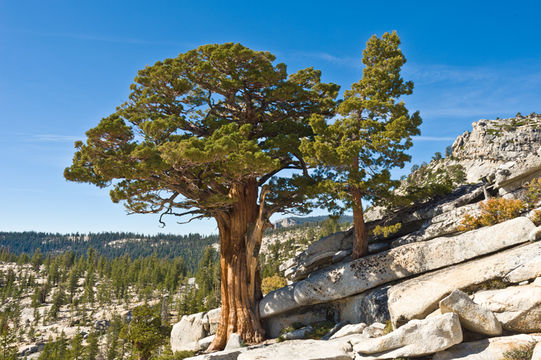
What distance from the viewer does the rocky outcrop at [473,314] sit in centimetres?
979

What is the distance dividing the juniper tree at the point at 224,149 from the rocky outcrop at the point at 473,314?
869cm

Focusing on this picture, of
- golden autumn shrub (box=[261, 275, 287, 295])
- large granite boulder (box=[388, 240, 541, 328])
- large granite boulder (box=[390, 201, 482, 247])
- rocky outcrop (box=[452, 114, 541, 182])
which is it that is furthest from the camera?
rocky outcrop (box=[452, 114, 541, 182])

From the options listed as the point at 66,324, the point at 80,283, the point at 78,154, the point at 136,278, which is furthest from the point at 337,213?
the point at 80,283

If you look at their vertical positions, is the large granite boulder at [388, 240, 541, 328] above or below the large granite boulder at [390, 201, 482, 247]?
below

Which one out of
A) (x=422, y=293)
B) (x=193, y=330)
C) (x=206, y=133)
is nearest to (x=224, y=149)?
(x=206, y=133)

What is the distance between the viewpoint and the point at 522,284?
1078 centimetres

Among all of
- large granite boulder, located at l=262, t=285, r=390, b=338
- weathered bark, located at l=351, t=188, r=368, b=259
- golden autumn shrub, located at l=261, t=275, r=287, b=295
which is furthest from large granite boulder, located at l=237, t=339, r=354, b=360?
golden autumn shrub, located at l=261, t=275, r=287, b=295

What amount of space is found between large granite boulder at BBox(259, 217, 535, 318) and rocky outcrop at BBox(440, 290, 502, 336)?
4.70 m

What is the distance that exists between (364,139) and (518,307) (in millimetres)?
9679

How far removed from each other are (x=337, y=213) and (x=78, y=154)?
13.9 meters

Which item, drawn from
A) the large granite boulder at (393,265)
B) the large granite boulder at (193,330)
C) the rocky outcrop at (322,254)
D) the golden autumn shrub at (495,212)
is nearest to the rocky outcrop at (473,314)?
the large granite boulder at (393,265)

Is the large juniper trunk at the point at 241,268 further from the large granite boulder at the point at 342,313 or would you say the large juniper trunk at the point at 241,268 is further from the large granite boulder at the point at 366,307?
the large granite boulder at the point at 366,307

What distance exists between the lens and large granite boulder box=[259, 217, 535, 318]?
538 inches

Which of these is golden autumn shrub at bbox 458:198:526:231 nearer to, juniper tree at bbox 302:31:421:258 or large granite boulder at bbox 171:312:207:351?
juniper tree at bbox 302:31:421:258
